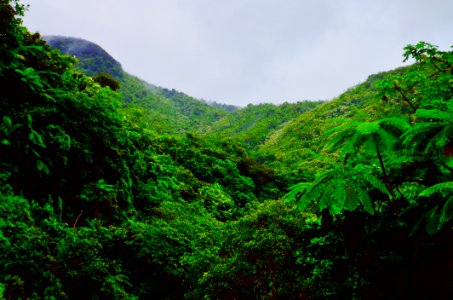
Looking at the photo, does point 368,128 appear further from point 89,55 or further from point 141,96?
point 89,55

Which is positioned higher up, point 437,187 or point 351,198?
point 437,187

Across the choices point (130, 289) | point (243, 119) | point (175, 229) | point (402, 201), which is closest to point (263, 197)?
point (175, 229)

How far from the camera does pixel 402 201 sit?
13.8 ft

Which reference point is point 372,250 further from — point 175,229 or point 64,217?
point 64,217

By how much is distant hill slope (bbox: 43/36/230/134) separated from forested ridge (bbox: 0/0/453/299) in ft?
149

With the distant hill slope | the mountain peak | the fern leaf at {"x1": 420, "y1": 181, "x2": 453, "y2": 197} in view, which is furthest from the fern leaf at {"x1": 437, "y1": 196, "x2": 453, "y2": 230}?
the mountain peak

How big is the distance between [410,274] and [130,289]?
468 cm

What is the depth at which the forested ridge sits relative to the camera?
10.5 ft

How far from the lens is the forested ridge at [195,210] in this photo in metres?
3.21

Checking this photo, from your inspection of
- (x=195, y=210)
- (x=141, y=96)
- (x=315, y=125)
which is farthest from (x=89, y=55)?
(x=195, y=210)

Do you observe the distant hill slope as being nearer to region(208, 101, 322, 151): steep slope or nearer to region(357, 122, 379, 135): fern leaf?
region(208, 101, 322, 151): steep slope

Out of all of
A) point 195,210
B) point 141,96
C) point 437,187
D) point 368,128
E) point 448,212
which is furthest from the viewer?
point 141,96

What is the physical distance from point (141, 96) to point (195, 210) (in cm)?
5650

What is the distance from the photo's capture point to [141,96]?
2454 inches
